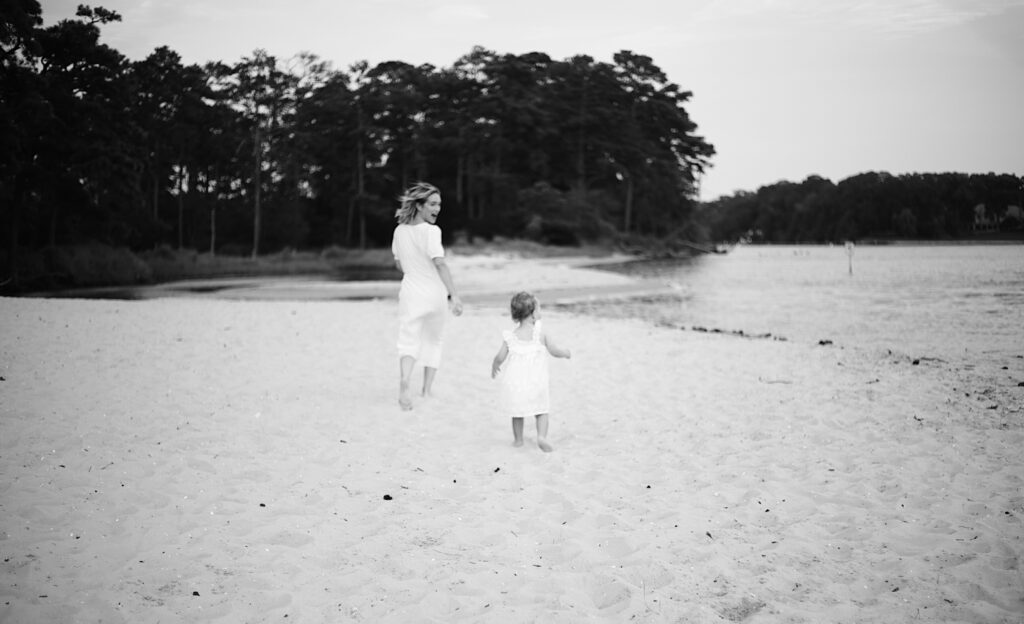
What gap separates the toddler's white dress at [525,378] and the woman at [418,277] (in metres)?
1.20

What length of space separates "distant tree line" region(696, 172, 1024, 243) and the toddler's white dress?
19.2m

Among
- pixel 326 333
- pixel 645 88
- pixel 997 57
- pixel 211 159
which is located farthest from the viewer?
pixel 645 88

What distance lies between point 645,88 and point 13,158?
62244 mm

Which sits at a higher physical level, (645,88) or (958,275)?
(645,88)

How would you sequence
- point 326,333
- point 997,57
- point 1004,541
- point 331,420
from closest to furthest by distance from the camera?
point 1004,541, point 331,420, point 326,333, point 997,57

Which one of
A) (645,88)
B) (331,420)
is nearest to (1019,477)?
(331,420)

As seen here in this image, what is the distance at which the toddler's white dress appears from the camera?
542 centimetres

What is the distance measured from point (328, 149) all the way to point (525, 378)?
56636 mm

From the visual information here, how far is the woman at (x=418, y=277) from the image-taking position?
251 inches

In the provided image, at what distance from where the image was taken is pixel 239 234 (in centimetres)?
5319

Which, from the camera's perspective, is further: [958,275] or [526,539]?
[958,275]

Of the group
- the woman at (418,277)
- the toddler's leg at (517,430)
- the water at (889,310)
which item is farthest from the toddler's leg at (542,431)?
the water at (889,310)

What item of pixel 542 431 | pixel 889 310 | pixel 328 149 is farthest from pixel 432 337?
pixel 328 149

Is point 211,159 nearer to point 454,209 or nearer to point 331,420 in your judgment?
point 454,209
